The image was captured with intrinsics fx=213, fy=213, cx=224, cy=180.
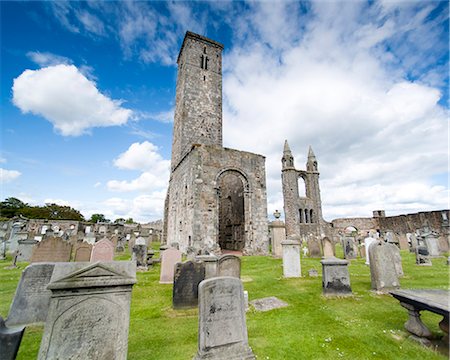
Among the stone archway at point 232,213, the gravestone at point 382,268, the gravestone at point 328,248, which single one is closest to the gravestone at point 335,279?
the gravestone at point 382,268

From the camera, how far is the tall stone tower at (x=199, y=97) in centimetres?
2005

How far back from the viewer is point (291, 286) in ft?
21.5

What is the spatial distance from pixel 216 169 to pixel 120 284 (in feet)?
38.1

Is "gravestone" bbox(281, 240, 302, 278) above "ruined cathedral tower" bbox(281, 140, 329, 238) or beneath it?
beneath

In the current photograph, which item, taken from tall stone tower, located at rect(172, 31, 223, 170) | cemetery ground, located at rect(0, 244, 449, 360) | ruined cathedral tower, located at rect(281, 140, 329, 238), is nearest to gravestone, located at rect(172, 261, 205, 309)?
cemetery ground, located at rect(0, 244, 449, 360)

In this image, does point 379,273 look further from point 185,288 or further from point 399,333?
point 185,288

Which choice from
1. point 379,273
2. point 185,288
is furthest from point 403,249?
point 185,288

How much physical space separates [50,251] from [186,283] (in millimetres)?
7566

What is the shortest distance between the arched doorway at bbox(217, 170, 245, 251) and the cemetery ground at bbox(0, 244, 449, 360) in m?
10.0

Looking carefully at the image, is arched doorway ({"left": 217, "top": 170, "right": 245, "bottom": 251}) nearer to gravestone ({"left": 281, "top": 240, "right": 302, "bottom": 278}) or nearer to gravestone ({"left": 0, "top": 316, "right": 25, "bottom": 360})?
gravestone ({"left": 281, "top": 240, "right": 302, "bottom": 278})

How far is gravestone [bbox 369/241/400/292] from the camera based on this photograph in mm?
5574

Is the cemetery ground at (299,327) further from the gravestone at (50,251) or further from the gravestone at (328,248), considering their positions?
the gravestone at (328,248)

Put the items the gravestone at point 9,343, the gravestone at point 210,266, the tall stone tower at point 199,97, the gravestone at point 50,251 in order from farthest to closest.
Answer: the tall stone tower at point 199,97 < the gravestone at point 50,251 < the gravestone at point 210,266 < the gravestone at point 9,343

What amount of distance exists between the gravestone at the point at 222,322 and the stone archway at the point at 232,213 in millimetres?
11869
